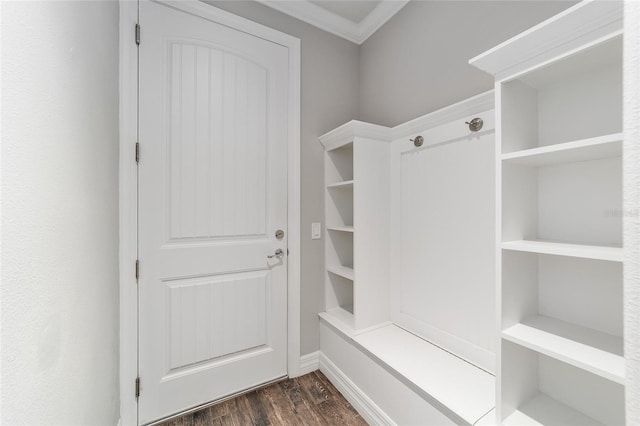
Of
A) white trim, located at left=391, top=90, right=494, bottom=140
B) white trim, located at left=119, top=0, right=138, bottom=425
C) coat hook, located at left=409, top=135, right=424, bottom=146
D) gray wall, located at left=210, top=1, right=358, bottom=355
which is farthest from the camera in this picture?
gray wall, located at left=210, top=1, right=358, bottom=355

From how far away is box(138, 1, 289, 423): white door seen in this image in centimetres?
145

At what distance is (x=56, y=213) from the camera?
0.70m

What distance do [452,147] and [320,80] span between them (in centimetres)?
113

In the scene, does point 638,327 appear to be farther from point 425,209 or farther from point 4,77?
point 425,209

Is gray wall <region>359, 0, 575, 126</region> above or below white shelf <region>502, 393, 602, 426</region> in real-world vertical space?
above

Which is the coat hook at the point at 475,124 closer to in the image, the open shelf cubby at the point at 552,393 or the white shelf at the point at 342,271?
the open shelf cubby at the point at 552,393

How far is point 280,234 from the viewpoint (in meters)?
1.80

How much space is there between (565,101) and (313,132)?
139cm

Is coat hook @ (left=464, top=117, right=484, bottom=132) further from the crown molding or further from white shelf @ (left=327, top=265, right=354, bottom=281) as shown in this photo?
white shelf @ (left=327, top=265, right=354, bottom=281)

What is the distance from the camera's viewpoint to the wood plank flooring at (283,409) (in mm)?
1454

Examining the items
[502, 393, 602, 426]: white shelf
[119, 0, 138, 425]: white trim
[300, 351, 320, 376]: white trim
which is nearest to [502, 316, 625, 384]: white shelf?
[502, 393, 602, 426]: white shelf

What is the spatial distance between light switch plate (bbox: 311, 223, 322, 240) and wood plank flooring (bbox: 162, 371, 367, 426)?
101 centimetres

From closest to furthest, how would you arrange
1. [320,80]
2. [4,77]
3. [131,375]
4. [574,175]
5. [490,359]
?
[4,77], [574,175], [490,359], [131,375], [320,80]

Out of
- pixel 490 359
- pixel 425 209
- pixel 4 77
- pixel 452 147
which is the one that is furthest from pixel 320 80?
pixel 490 359
